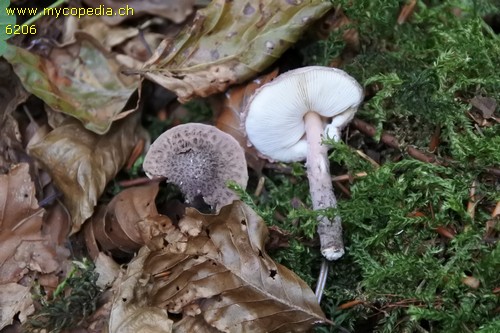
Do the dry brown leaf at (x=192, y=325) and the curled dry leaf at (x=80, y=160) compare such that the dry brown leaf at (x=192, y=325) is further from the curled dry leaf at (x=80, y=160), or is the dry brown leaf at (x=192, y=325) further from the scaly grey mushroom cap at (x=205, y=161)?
the curled dry leaf at (x=80, y=160)

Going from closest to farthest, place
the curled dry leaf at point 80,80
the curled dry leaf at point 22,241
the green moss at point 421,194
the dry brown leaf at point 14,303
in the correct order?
1. the green moss at point 421,194
2. the dry brown leaf at point 14,303
3. the curled dry leaf at point 22,241
4. the curled dry leaf at point 80,80

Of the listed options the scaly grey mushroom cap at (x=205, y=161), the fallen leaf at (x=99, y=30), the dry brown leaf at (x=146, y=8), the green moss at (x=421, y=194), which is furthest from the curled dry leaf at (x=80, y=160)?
the green moss at (x=421, y=194)

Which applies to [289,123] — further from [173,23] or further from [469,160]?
[173,23]

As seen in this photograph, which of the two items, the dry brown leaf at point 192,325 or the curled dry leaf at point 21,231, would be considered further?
the curled dry leaf at point 21,231

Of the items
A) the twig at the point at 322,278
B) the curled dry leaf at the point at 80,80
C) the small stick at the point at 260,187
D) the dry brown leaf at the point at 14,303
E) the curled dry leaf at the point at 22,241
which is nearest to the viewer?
the twig at the point at 322,278

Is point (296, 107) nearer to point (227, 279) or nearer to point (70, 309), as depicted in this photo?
point (227, 279)

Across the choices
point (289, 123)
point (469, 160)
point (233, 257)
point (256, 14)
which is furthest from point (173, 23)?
point (469, 160)

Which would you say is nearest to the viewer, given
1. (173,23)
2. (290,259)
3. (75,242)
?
(290,259)
